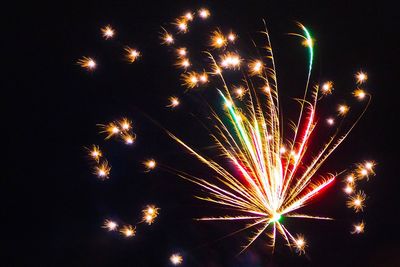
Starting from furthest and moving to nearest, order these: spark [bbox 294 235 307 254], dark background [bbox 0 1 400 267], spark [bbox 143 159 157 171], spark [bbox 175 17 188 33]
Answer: spark [bbox 175 17 188 33]
spark [bbox 294 235 307 254]
spark [bbox 143 159 157 171]
dark background [bbox 0 1 400 267]

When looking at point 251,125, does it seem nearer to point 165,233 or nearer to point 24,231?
point 165,233

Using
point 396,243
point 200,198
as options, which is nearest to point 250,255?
point 200,198

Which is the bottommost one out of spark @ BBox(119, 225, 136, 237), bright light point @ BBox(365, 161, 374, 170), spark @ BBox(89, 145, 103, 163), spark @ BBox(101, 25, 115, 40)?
spark @ BBox(119, 225, 136, 237)

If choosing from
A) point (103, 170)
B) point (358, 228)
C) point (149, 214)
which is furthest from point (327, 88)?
point (103, 170)

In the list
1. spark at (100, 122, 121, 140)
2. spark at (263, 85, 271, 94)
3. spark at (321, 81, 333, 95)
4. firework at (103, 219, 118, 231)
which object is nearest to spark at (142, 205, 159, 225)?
firework at (103, 219, 118, 231)

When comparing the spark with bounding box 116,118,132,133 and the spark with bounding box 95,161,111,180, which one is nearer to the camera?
the spark with bounding box 95,161,111,180

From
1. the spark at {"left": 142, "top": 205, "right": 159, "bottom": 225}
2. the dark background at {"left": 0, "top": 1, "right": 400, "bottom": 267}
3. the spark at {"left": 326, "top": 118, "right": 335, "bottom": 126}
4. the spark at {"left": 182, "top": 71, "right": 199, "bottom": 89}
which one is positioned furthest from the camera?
the spark at {"left": 326, "top": 118, "right": 335, "bottom": 126}

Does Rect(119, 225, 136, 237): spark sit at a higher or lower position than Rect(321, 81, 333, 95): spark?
lower

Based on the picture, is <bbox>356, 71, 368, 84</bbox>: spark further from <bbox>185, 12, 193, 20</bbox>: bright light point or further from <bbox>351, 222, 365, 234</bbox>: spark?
<bbox>185, 12, 193, 20</bbox>: bright light point

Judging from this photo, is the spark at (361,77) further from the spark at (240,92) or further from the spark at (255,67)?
the spark at (240,92)
